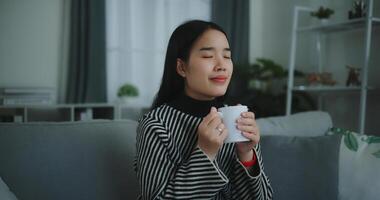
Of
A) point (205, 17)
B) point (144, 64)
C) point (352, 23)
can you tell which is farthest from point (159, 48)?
point (352, 23)

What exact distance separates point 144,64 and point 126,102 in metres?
0.51

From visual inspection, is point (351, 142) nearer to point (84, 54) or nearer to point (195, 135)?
point (195, 135)

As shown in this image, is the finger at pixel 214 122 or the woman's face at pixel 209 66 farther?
the woman's face at pixel 209 66

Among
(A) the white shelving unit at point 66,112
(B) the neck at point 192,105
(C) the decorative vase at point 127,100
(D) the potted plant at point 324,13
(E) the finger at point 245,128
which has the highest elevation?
(D) the potted plant at point 324,13

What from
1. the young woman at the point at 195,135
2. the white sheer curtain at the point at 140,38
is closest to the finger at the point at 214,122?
the young woman at the point at 195,135

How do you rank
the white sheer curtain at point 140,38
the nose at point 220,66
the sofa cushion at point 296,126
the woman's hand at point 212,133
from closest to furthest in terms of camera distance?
the woman's hand at point 212,133 → the nose at point 220,66 → the sofa cushion at point 296,126 → the white sheer curtain at point 140,38

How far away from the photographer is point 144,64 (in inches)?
148

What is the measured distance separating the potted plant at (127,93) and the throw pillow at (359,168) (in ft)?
7.97

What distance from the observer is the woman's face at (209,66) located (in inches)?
33.1

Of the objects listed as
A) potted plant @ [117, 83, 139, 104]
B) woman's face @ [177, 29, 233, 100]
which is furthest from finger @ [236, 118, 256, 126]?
potted plant @ [117, 83, 139, 104]

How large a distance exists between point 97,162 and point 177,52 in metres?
0.40

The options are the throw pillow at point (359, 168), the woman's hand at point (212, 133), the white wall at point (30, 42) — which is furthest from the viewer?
the white wall at point (30, 42)

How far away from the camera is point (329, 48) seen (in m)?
3.31

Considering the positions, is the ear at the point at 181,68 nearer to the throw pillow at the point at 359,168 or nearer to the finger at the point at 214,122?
the finger at the point at 214,122
